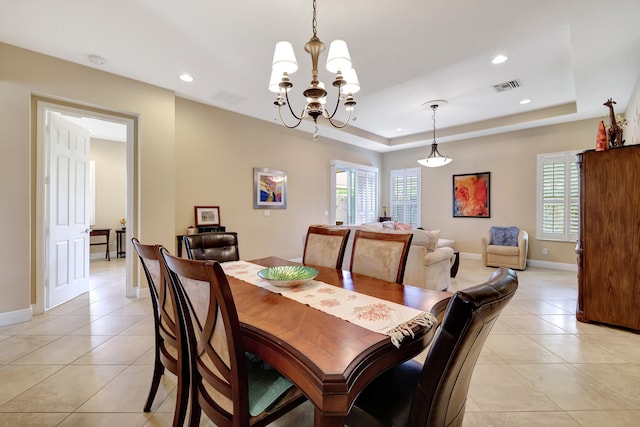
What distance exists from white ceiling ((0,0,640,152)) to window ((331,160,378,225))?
2.68 m

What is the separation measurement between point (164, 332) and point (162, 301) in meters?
0.21

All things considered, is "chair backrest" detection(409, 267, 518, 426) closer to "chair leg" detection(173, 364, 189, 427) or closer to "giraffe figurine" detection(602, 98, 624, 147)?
"chair leg" detection(173, 364, 189, 427)

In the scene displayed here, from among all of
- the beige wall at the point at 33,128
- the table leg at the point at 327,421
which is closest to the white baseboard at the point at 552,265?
the table leg at the point at 327,421

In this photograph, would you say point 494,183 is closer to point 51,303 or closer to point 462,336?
point 462,336

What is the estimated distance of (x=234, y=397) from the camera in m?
1.00

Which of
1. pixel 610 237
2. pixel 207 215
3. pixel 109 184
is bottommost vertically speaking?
pixel 610 237

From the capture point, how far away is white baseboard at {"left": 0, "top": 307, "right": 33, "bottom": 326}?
2.72 meters

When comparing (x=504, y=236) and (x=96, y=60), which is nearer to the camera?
(x=96, y=60)

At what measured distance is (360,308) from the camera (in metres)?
1.33

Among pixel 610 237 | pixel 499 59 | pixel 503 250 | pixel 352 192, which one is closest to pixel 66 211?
pixel 352 192

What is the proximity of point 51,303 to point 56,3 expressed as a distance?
3070mm

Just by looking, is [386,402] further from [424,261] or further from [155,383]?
[424,261]

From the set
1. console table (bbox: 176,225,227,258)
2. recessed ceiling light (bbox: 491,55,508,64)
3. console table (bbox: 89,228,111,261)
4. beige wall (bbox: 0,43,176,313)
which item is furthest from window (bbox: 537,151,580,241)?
console table (bbox: 89,228,111,261)

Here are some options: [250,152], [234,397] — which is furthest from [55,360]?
[250,152]
